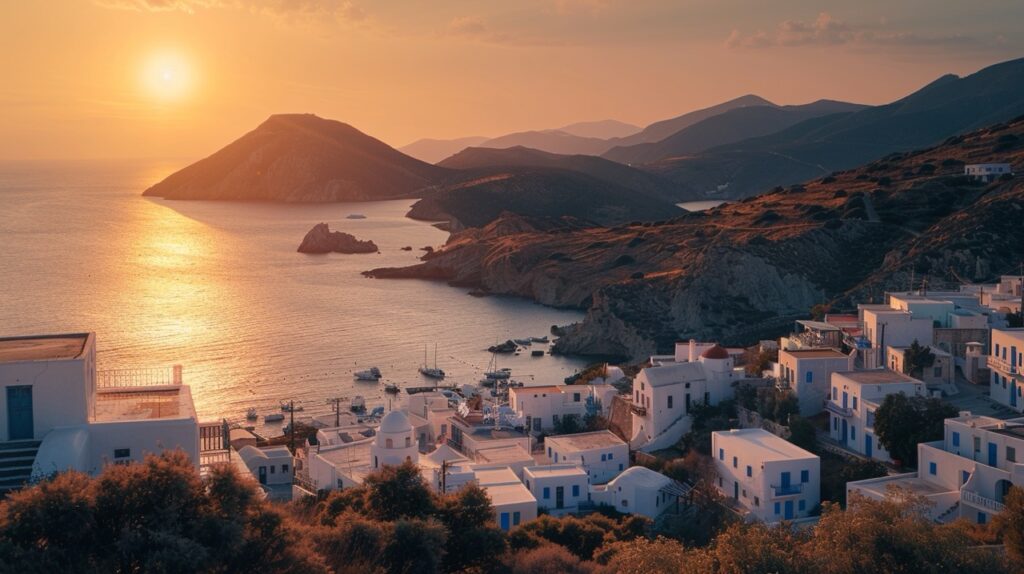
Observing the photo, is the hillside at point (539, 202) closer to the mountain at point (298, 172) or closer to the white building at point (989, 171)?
the mountain at point (298, 172)

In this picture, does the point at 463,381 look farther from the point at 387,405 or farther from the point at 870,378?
the point at 870,378

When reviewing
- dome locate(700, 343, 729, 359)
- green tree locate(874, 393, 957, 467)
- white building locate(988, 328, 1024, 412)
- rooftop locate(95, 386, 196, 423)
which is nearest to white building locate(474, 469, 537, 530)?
rooftop locate(95, 386, 196, 423)

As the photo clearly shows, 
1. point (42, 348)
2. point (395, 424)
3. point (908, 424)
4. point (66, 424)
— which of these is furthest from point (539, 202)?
point (66, 424)

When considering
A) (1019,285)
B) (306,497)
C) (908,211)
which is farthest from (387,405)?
(908,211)

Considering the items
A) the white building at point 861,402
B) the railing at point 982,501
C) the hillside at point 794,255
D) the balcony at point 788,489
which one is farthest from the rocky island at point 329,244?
the railing at point 982,501

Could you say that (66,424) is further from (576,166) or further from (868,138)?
(868,138)

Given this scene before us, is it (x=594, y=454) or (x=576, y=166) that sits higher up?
(x=576, y=166)

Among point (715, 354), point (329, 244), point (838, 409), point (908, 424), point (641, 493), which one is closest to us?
point (908, 424)
